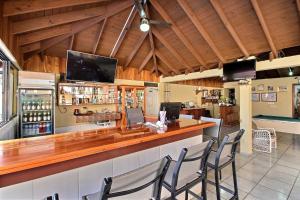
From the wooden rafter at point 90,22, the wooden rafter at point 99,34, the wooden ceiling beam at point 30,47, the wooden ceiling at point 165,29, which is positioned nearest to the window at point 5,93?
the wooden ceiling at point 165,29

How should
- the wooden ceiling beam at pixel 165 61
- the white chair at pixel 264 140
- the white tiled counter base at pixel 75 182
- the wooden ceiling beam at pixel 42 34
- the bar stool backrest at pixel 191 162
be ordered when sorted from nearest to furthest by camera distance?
the white tiled counter base at pixel 75 182, the bar stool backrest at pixel 191 162, the wooden ceiling beam at pixel 42 34, the white chair at pixel 264 140, the wooden ceiling beam at pixel 165 61

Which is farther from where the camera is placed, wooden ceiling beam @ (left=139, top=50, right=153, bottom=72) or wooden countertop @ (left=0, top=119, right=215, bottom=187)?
wooden ceiling beam @ (left=139, top=50, right=153, bottom=72)

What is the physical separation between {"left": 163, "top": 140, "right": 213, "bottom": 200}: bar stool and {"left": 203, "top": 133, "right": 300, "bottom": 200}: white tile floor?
1.23 meters

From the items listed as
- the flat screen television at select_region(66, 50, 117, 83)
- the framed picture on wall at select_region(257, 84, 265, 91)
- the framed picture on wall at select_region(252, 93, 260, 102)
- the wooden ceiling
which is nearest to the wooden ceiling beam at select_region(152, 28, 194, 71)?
the wooden ceiling

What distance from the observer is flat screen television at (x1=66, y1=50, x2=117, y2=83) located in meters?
4.98

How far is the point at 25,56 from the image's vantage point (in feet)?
15.9

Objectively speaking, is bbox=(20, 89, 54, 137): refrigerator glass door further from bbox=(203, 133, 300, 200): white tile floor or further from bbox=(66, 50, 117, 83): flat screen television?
bbox=(203, 133, 300, 200): white tile floor

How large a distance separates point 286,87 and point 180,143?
28.1 feet

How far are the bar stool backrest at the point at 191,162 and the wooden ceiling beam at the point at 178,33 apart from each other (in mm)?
3724

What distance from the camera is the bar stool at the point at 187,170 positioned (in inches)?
57.7

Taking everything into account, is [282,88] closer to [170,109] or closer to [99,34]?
[170,109]

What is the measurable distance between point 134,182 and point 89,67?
489 centimetres

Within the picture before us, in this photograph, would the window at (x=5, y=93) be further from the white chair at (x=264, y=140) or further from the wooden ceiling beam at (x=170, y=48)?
the white chair at (x=264, y=140)

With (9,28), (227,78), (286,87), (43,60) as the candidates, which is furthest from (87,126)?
(286,87)
